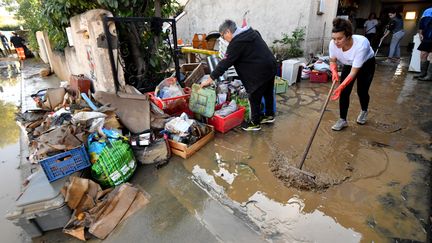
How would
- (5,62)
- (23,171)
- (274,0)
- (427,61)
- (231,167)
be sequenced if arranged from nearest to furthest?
(231,167) → (23,171) → (427,61) → (274,0) → (5,62)

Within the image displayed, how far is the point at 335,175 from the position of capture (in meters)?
2.95

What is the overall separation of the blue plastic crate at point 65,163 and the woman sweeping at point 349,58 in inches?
137

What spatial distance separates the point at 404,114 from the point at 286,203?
3768 millimetres

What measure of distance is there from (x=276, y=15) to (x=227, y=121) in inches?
245

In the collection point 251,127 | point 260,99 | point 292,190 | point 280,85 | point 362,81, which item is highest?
point 362,81

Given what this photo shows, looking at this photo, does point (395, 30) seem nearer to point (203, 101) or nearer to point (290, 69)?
point (290, 69)

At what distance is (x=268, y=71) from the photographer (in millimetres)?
3828

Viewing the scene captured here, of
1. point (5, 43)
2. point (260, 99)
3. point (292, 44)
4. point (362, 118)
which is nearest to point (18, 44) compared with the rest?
point (5, 43)

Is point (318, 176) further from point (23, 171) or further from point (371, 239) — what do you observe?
point (23, 171)

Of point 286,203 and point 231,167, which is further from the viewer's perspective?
point 231,167

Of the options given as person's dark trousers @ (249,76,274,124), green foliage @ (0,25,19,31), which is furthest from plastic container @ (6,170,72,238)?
green foliage @ (0,25,19,31)

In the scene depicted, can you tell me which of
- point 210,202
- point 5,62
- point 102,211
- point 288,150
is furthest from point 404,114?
point 5,62

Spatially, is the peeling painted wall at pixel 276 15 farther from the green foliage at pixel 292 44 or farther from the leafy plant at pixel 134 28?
the leafy plant at pixel 134 28

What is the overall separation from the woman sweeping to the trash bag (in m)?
3.04
